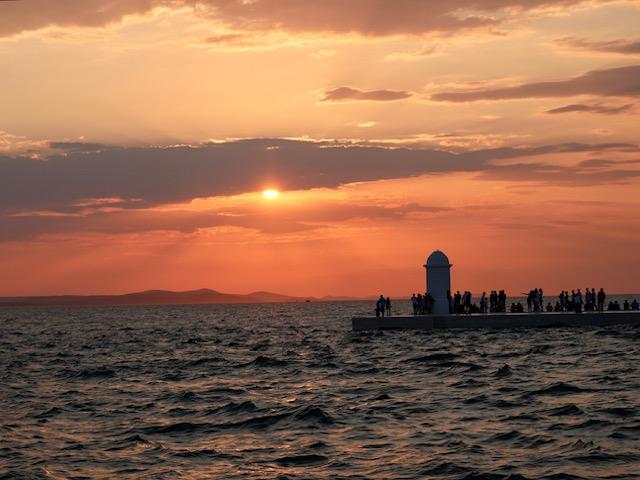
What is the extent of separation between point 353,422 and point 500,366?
1577cm

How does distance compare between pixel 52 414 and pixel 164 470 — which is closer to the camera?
pixel 164 470

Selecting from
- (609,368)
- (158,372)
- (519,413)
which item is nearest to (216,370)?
(158,372)

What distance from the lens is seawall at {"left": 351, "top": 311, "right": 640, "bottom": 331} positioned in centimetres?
6400

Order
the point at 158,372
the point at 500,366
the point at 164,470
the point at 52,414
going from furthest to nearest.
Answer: the point at 158,372 < the point at 500,366 < the point at 52,414 < the point at 164,470

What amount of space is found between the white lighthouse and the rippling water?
1934 centimetres

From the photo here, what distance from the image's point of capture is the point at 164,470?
67.8 ft

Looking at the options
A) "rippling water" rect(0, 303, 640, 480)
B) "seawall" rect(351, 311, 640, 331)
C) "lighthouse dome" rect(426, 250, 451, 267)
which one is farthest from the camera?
"lighthouse dome" rect(426, 250, 451, 267)

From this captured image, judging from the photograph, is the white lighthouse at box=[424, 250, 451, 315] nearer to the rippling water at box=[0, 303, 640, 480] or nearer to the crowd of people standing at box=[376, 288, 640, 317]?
the crowd of people standing at box=[376, 288, 640, 317]

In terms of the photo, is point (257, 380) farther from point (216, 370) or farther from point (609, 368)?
point (609, 368)

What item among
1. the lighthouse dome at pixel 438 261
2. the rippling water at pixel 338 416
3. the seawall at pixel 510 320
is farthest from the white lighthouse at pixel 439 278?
the rippling water at pixel 338 416

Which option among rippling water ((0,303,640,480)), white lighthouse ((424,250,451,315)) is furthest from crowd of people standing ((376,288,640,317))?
rippling water ((0,303,640,480))

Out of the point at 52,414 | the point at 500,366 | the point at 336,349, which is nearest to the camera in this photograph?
the point at 52,414

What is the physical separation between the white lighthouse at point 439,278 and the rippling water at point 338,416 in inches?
761

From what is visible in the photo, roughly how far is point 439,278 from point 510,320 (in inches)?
268
